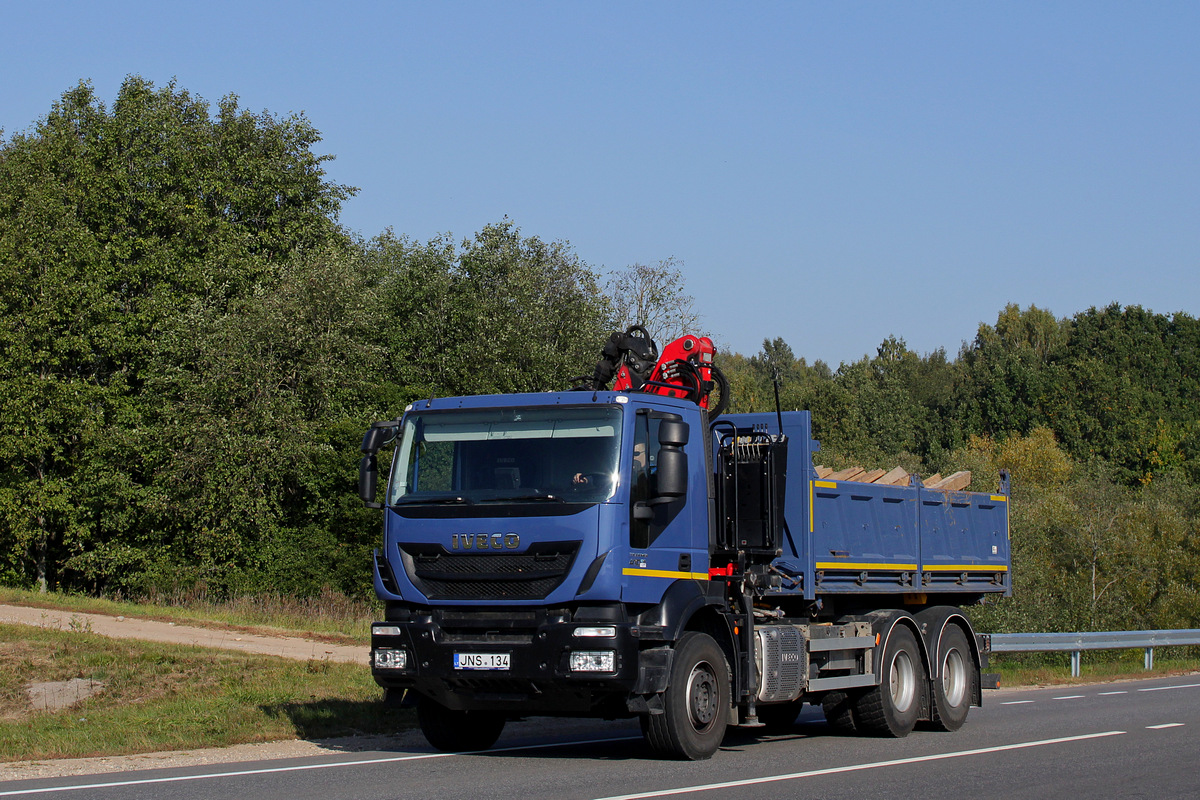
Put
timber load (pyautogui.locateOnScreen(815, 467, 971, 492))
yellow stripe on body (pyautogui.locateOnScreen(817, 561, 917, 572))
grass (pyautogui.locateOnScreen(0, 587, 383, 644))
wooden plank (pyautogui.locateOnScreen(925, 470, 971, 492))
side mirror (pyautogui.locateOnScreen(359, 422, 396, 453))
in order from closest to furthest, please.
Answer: side mirror (pyautogui.locateOnScreen(359, 422, 396, 453))
yellow stripe on body (pyautogui.locateOnScreen(817, 561, 917, 572))
timber load (pyautogui.locateOnScreen(815, 467, 971, 492))
wooden plank (pyautogui.locateOnScreen(925, 470, 971, 492))
grass (pyautogui.locateOnScreen(0, 587, 383, 644))

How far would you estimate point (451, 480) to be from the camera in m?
10.3

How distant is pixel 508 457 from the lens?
1021 centimetres

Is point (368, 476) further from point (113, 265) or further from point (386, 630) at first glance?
point (113, 265)

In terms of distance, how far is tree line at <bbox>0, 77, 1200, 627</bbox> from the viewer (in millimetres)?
32625

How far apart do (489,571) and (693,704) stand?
2118 millimetres

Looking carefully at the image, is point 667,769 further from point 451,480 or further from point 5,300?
point 5,300

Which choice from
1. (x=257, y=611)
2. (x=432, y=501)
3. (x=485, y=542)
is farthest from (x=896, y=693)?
(x=257, y=611)

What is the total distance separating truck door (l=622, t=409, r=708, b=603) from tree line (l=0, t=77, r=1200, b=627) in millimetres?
22926

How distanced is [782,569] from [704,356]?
7.41ft

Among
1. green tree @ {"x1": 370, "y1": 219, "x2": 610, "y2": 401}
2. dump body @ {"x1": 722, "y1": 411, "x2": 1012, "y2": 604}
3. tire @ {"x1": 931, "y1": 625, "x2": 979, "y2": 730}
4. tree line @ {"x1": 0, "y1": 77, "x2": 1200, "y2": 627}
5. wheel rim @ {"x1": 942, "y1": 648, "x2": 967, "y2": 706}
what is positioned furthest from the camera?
green tree @ {"x1": 370, "y1": 219, "x2": 610, "y2": 401}

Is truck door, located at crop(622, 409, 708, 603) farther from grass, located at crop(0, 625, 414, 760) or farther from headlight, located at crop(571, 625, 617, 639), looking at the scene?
grass, located at crop(0, 625, 414, 760)

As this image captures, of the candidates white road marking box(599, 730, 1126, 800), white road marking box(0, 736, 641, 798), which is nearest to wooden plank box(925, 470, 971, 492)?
white road marking box(599, 730, 1126, 800)

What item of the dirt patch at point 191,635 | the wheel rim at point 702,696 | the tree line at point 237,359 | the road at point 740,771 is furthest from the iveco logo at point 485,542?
the tree line at point 237,359

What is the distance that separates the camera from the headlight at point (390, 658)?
10.1m
